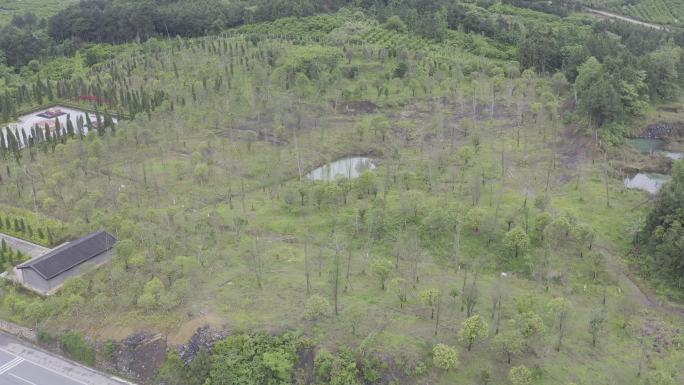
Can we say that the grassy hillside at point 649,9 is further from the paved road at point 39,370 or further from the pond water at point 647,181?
the paved road at point 39,370

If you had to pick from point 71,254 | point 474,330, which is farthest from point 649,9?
point 71,254

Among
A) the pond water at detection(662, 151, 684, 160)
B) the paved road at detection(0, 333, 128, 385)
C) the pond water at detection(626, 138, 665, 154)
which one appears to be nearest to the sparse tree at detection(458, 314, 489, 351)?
the paved road at detection(0, 333, 128, 385)

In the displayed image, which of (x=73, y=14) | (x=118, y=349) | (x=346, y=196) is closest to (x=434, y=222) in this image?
(x=346, y=196)

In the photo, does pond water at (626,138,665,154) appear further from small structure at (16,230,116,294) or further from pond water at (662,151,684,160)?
small structure at (16,230,116,294)

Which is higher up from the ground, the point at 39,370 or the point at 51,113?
the point at 51,113

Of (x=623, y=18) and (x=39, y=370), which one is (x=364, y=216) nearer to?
(x=39, y=370)

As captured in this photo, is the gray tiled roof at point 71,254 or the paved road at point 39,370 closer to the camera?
the paved road at point 39,370

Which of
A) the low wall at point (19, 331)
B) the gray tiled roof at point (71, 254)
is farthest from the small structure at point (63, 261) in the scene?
the low wall at point (19, 331)
